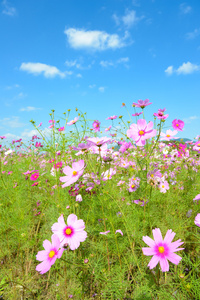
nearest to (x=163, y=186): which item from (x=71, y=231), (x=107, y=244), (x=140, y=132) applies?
(x=107, y=244)

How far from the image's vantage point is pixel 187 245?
1678mm

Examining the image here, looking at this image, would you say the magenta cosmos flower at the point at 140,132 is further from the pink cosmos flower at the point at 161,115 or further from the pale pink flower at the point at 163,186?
the pale pink flower at the point at 163,186

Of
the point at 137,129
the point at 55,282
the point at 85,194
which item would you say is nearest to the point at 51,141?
the point at 85,194

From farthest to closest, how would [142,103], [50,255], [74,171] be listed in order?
[142,103], [74,171], [50,255]

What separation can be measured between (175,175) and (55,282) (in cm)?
209

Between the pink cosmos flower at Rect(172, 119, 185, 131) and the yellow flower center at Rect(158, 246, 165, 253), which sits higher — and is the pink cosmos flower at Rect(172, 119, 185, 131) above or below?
above

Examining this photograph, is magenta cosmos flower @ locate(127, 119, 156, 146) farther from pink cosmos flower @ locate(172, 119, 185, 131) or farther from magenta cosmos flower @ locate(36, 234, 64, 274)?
magenta cosmos flower @ locate(36, 234, 64, 274)

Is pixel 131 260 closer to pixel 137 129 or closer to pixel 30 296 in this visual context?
pixel 30 296

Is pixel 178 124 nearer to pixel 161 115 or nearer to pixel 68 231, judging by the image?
pixel 161 115

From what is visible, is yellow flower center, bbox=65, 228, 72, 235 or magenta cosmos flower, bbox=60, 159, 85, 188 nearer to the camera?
yellow flower center, bbox=65, 228, 72, 235

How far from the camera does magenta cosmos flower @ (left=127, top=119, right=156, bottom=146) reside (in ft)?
3.14

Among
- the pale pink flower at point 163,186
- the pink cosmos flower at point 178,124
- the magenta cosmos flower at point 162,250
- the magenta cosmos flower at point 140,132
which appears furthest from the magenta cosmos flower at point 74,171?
the pale pink flower at point 163,186

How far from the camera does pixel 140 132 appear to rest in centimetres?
100

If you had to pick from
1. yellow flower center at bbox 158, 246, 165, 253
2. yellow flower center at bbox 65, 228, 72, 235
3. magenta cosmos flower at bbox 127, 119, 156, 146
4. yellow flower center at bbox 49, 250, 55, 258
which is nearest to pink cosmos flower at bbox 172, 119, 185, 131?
magenta cosmos flower at bbox 127, 119, 156, 146
